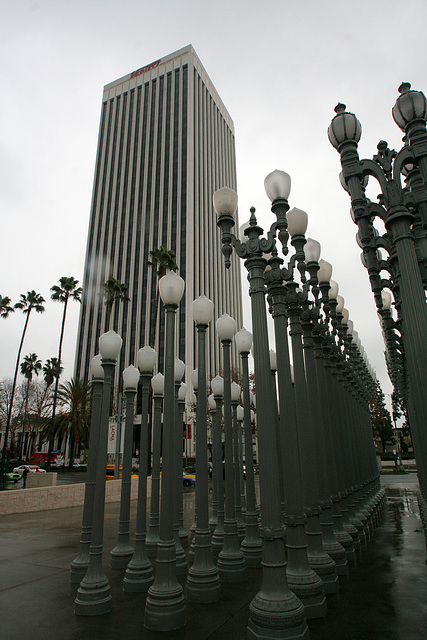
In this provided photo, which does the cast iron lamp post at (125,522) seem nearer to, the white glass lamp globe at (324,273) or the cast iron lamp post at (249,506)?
the cast iron lamp post at (249,506)

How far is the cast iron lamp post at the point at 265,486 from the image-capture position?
173 inches

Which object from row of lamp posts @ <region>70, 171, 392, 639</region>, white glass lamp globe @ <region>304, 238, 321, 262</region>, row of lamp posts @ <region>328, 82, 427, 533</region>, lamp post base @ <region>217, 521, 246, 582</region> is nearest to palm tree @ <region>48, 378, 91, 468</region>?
row of lamp posts @ <region>70, 171, 392, 639</region>

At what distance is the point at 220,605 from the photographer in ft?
20.4

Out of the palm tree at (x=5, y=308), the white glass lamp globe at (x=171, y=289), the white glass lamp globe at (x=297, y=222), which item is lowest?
the white glass lamp globe at (x=171, y=289)

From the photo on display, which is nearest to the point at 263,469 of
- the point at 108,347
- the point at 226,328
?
the point at 108,347

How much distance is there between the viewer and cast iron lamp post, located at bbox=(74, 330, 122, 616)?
6025mm

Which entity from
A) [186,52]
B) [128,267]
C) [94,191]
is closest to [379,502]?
[128,267]

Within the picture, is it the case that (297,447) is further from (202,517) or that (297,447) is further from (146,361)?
(146,361)

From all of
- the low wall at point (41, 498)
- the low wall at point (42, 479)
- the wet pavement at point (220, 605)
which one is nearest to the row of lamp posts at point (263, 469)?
the wet pavement at point (220, 605)

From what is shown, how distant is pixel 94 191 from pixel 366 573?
308 ft

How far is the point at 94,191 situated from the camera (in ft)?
293

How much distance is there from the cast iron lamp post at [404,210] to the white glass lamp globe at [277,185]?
0.90 metres

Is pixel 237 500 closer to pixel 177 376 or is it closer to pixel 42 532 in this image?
pixel 177 376

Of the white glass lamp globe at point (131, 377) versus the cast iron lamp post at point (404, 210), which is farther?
the white glass lamp globe at point (131, 377)
